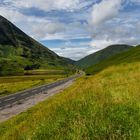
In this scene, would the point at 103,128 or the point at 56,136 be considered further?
the point at 56,136

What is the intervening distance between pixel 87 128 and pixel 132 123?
1.43 metres

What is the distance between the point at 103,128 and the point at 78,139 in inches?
33.4

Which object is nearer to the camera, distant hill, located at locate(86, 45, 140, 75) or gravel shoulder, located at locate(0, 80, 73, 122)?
gravel shoulder, located at locate(0, 80, 73, 122)

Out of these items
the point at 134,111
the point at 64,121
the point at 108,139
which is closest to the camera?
the point at 108,139

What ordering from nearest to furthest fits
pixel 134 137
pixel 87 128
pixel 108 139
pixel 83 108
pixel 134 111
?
pixel 134 137, pixel 108 139, pixel 87 128, pixel 134 111, pixel 83 108

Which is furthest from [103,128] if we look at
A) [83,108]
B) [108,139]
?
[83,108]

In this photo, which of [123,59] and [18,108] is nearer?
[18,108]

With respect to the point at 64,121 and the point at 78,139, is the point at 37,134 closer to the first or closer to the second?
the point at 64,121

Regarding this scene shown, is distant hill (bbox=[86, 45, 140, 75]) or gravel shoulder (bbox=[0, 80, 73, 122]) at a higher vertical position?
distant hill (bbox=[86, 45, 140, 75])

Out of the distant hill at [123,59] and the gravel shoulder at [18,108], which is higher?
the distant hill at [123,59]

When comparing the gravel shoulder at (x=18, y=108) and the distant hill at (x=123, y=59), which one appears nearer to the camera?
the gravel shoulder at (x=18, y=108)

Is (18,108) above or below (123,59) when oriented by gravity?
below

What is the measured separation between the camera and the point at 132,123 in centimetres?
1100

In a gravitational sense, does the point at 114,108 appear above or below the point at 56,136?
above
